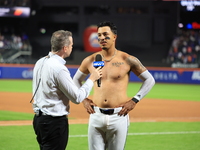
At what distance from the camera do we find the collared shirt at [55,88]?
4938 mm

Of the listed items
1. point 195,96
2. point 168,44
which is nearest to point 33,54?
point 168,44

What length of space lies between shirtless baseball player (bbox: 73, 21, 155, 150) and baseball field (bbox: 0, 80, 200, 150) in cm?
381

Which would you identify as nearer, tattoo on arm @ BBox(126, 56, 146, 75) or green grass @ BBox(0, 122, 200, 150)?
tattoo on arm @ BBox(126, 56, 146, 75)

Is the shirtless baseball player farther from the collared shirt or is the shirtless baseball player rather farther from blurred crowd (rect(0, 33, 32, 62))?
blurred crowd (rect(0, 33, 32, 62))

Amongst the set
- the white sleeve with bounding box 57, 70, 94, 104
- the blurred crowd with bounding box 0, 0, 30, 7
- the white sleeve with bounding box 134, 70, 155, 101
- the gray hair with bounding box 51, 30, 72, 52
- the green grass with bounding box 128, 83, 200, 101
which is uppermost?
the blurred crowd with bounding box 0, 0, 30, 7

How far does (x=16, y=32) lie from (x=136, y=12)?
12.0 meters

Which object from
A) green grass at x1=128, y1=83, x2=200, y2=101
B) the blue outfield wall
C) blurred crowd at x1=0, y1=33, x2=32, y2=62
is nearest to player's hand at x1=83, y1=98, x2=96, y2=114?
green grass at x1=128, y1=83, x2=200, y2=101

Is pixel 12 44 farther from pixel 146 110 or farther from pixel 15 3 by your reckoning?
pixel 146 110

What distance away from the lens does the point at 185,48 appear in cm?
3747

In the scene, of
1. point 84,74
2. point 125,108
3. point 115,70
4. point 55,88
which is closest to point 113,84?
point 115,70

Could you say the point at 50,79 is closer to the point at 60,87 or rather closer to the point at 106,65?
the point at 60,87

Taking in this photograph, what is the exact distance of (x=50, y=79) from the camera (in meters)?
5.01

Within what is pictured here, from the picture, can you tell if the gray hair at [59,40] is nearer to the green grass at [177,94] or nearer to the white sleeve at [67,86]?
the white sleeve at [67,86]

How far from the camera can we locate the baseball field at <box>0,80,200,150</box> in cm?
1018
